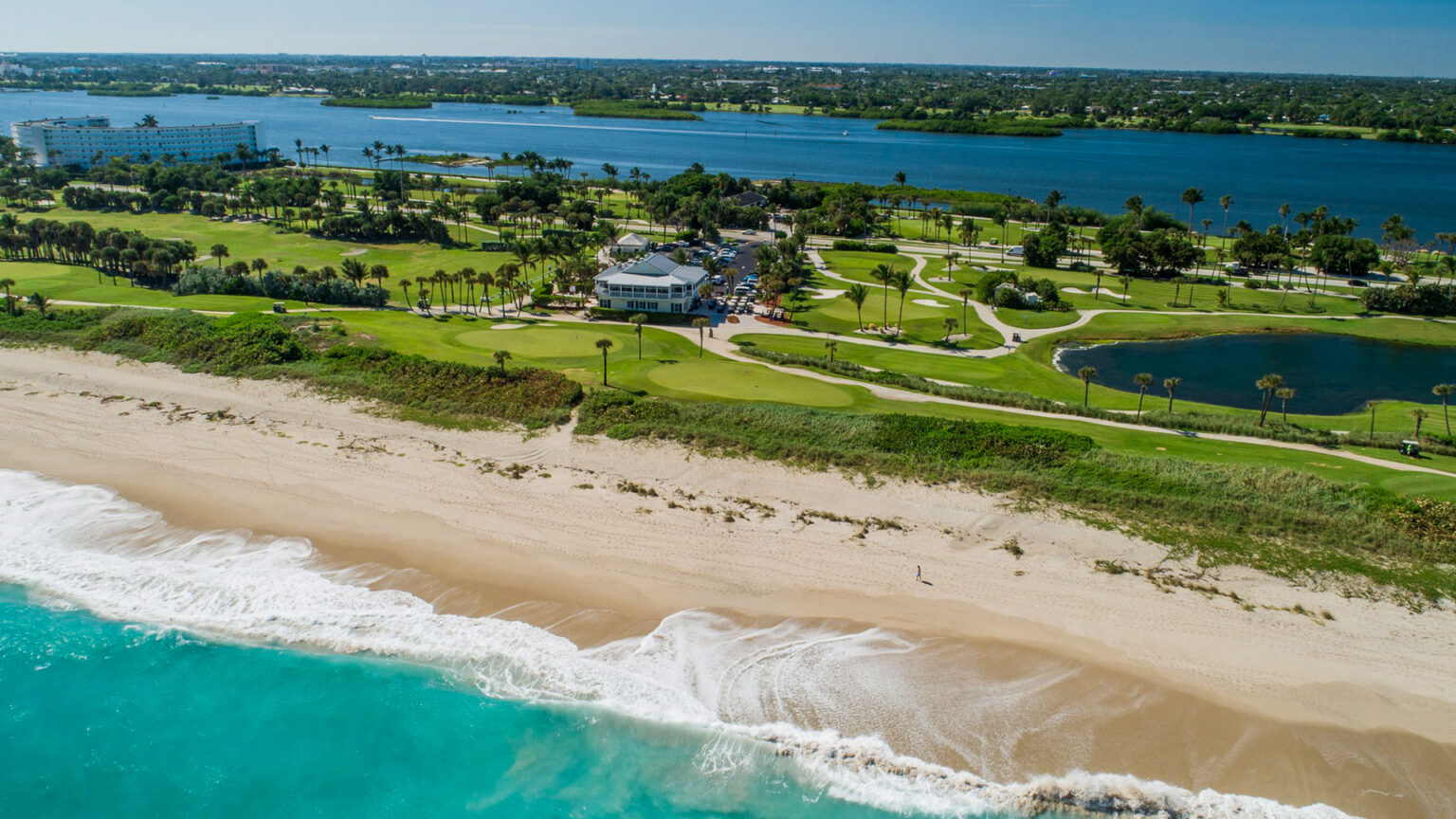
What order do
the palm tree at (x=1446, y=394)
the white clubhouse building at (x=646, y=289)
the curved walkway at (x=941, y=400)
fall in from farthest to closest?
the white clubhouse building at (x=646, y=289)
the palm tree at (x=1446, y=394)
the curved walkway at (x=941, y=400)

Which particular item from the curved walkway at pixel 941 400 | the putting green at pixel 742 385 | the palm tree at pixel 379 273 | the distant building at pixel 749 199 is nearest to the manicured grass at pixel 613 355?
the putting green at pixel 742 385

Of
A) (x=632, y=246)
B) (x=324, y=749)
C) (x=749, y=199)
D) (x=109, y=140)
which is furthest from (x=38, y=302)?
(x=109, y=140)

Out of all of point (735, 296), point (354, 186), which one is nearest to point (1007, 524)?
point (735, 296)

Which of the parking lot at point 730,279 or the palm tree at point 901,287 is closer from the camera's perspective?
the palm tree at point 901,287

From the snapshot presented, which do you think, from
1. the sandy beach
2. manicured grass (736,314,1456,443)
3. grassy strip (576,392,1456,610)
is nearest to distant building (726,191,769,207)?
manicured grass (736,314,1456,443)

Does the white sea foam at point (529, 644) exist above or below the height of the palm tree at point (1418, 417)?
below

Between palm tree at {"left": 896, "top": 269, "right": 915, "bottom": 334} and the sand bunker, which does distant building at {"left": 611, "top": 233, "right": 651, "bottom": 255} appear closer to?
palm tree at {"left": 896, "top": 269, "right": 915, "bottom": 334}

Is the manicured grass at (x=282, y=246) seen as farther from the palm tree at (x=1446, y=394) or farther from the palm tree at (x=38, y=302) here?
the palm tree at (x=1446, y=394)
